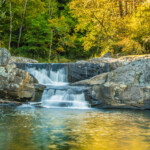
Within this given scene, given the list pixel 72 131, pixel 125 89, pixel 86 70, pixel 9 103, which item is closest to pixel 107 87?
pixel 125 89

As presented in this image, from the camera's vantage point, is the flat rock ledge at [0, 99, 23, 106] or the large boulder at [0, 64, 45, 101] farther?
the large boulder at [0, 64, 45, 101]

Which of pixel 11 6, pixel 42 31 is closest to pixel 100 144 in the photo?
pixel 42 31

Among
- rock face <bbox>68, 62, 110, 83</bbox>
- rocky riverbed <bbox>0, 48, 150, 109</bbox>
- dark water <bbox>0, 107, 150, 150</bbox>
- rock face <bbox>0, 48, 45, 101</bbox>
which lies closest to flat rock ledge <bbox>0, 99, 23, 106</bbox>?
rocky riverbed <bbox>0, 48, 150, 109</bbox>

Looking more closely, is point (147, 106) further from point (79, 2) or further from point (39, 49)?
point (39, 49)

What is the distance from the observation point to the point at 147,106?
13633 millimetres

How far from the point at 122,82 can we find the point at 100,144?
8.06 m

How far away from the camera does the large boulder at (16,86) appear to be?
14742mm

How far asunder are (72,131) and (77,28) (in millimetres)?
22130

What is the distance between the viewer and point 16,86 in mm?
14727

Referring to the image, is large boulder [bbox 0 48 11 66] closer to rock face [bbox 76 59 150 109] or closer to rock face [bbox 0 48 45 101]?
rock face [bbox 0 48 45 101]

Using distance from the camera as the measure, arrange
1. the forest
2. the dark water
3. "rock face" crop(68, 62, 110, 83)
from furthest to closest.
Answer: the forest
"rock face" crop(68, 62, 110, 83)
the dark water

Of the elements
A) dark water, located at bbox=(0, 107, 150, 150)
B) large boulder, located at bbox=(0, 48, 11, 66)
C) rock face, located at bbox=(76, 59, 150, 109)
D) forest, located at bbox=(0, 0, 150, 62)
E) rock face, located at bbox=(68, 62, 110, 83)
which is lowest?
dark water, located at bbox=(0, 107, 150, 150)

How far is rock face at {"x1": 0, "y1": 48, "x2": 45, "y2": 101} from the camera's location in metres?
14.8

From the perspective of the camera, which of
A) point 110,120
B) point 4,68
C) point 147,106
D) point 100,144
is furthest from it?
point 4,68
